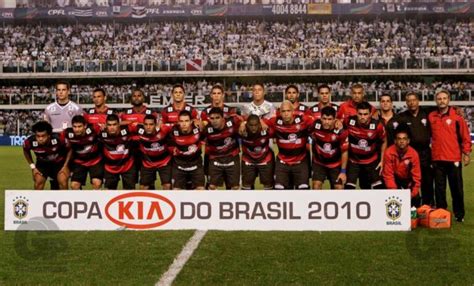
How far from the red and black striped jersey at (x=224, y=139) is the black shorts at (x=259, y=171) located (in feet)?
0.93

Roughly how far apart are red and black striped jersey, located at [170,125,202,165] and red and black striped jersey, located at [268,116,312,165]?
108 centimetres

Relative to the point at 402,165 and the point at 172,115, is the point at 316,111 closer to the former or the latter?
the point at 402,165

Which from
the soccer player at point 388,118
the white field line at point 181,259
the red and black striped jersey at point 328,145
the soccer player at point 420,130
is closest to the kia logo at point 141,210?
the white field line at point 181,259

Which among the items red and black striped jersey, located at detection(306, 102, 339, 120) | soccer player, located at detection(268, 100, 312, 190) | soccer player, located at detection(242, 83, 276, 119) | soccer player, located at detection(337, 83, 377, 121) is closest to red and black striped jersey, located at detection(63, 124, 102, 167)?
soccer player, located at detection(242, 83, 276, 119)

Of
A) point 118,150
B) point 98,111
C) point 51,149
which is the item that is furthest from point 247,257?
point 98,111

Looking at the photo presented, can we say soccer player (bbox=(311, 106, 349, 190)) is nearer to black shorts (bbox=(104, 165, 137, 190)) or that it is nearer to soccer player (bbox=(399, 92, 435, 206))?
soccer player (bbox=(399, 92, 435, 206))

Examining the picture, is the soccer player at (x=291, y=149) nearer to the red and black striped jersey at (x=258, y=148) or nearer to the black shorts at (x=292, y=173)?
the black shorts at (x=292, y=173)

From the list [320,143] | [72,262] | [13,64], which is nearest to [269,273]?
[72,262]

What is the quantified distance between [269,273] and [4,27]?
4964 cm

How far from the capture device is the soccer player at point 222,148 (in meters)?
10.2

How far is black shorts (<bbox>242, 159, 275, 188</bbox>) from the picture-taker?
415 inches

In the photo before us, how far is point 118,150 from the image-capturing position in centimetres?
1055

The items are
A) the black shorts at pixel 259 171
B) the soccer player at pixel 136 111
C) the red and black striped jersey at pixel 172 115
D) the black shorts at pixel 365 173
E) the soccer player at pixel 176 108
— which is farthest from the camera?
the soccer player at pixel 136 111

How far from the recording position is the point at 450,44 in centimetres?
4869
